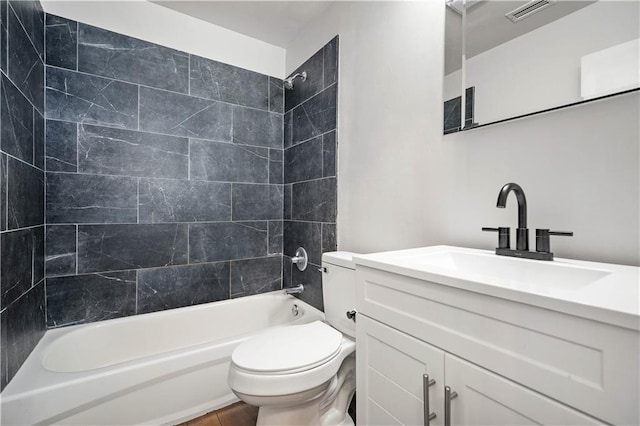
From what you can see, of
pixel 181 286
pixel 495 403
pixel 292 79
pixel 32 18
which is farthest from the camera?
pixel 292 79

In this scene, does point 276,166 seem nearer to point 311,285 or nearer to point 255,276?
point 255,276

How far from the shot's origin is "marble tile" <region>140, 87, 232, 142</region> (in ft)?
6.35

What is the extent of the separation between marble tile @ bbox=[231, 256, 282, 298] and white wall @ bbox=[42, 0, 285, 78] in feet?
5.12

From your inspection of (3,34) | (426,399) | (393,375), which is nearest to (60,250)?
(3,34)

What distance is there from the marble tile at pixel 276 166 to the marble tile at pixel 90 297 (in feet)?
3.96

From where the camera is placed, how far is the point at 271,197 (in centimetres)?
242

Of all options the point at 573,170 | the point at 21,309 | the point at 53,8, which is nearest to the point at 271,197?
the point at 21,309

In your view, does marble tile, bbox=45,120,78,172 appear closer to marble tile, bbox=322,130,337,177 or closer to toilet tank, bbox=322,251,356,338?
marble tile, bbox=322,130,337,177

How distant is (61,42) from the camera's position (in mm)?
1708

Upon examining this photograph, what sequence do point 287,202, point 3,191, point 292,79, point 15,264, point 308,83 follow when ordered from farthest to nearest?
1. point 287,202
2. point 292,79
3. point 308,83
4. point 15,264
5. point 3,191

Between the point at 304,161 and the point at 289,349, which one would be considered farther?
the point at 304,161

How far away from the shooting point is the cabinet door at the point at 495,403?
55cm

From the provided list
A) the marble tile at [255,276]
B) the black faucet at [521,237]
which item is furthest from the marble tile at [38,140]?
the black faucet at [521,237]

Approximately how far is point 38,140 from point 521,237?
2.30 m
